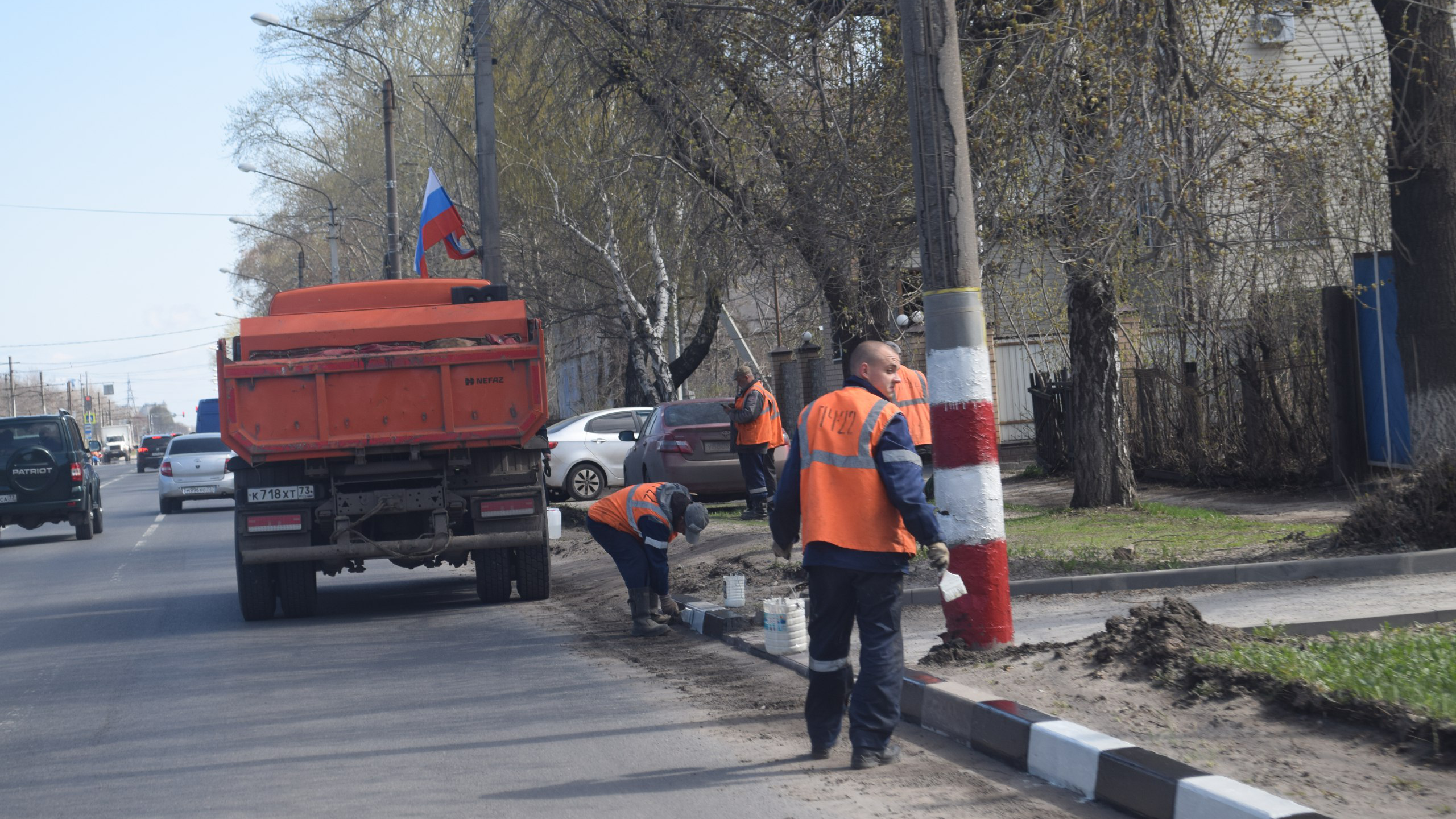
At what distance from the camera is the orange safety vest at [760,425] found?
14367mm

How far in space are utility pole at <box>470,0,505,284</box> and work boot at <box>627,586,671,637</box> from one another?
10143mm

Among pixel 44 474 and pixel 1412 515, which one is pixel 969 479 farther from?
pixel 44 474

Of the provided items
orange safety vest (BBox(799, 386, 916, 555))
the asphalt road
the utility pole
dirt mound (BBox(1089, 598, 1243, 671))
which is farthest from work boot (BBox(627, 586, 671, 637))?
the utility pole

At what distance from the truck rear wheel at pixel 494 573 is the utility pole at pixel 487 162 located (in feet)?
25.8

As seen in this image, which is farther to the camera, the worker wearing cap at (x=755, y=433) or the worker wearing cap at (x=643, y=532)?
the worker wearing cap at (x=755, y=433)

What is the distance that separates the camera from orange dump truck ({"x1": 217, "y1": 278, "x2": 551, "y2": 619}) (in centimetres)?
1030

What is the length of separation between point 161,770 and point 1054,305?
16.5 m

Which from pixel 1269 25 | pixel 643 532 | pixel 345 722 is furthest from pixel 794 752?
pixel 1269 25

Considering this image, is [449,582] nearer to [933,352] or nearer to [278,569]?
[278,569]

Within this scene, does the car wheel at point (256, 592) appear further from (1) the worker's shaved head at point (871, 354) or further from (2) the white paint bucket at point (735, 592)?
(1) the worker's shaved head at point (871, 354)

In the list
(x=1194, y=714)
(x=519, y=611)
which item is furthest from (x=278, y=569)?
(x=1194, y=714)

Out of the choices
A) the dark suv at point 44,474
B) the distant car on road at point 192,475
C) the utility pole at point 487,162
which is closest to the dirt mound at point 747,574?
the utility pole at point 487,162

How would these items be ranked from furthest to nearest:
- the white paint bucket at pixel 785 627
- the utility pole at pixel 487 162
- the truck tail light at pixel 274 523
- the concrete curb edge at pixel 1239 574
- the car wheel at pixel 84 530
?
the car wheel at pixel 84 530 → the utility pole at pixel 487 162 → the truck tail light at pixel 274 523 → the concrete curb edge at pixel 1239 574 → the white paint bucket at pixel 785 627

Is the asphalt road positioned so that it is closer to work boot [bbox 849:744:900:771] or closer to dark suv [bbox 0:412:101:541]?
work boot [bbox 849:744:900:771]
